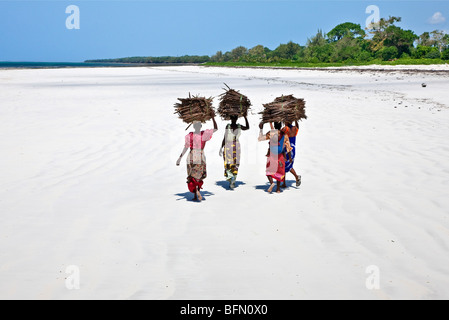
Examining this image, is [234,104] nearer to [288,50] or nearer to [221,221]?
[221,221]

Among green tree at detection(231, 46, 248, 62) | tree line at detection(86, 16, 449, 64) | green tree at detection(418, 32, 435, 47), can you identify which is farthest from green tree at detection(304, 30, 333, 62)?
A: green tree at detection(231, 46, 248, 62)

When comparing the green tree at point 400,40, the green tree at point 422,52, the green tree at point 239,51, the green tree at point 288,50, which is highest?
the green tree at point 239,51

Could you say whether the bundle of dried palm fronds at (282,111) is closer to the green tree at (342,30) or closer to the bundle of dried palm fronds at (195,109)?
the bundle of dried palm fronds at (195,109)

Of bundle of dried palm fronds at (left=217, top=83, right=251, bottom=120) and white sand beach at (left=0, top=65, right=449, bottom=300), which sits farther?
bundle of dried palm fronds at (left=217, top=83, right=251, bottom=120)

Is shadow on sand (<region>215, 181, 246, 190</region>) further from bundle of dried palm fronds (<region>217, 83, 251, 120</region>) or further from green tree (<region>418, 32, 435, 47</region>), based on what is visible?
green tree (<region>418, 32, 435, 47</region>)

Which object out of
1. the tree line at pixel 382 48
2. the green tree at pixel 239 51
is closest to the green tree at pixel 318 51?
the tree line at pixel 382 48

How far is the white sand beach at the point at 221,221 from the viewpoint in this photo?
13.0 feet

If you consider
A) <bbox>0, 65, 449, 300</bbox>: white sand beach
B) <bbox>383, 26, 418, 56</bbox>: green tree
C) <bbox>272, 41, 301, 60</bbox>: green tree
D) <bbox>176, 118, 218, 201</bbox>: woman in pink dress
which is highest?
<bbox>272, 41, 301, 60</bbox>: green tree

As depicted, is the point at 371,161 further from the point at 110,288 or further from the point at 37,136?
the point at 37,136

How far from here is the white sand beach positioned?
13.0ft

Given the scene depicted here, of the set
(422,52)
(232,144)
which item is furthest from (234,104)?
(422,52)

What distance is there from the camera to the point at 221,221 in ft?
18.1

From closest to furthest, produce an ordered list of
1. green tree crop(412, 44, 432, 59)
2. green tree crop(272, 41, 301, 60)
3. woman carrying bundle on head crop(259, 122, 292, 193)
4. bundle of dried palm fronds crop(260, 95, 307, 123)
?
bundle of dried palm fronds crop(260, 95, 307, 123) → woman carrying bundle on head crop(259, 122, 292, 193) → green tree crop(412, 44, 432, 59) → green tree crop(272, 41, 301, 60)
